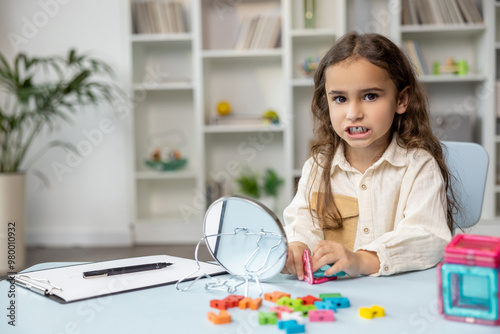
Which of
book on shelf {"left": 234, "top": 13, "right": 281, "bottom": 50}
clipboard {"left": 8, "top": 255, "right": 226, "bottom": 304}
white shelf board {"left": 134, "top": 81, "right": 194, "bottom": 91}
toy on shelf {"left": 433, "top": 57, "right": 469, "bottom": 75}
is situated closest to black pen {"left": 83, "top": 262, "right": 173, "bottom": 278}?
clipboard {"left": 8, "top": 255, "right": 226, "bottom": 304}

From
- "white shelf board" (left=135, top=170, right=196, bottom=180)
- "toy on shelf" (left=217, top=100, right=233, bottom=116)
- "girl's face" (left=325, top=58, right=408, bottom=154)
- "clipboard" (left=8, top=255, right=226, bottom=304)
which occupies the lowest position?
"white shelf board" (left=135, top=170, right=196, bottom=180)

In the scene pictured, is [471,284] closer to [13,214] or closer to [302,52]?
[13,214]

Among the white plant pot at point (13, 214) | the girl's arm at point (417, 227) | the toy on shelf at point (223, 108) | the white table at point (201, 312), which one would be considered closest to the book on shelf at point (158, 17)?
the toy on shelf at point (223, 108)

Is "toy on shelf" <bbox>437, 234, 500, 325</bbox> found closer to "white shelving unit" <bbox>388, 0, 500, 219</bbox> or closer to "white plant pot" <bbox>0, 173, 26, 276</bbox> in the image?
"white plant pot" <bbox>0, 173, 26, 276</bbox>

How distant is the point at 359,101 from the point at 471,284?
547 millimetres

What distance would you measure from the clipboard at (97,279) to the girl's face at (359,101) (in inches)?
16.3

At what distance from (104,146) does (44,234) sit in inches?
30.2

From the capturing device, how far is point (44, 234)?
3.97 meters

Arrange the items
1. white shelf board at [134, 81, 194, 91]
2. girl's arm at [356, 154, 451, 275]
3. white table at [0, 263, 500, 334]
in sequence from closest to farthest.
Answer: white table at [0, 263, 500, 334] < girl's arm at [356, 154, 451, 275] < white shelf board at [134, 81, 194, 91]

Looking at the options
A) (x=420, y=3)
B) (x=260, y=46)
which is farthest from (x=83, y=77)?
(x=420, y=3)

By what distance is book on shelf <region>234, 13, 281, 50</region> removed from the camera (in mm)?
3764

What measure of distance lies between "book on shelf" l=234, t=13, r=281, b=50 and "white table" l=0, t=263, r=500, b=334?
3031 mm

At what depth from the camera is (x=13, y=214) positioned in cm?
319

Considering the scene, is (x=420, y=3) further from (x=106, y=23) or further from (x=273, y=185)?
(x=106, y=23)
